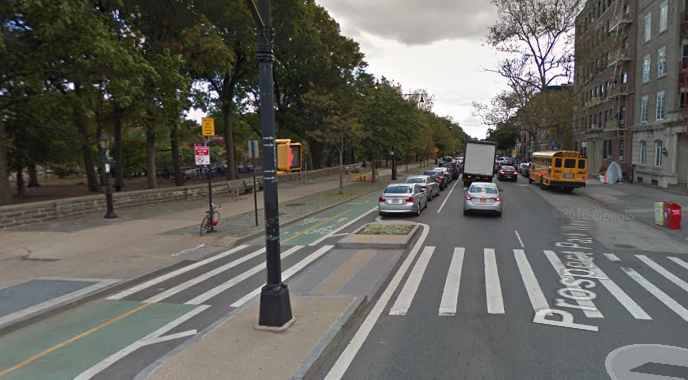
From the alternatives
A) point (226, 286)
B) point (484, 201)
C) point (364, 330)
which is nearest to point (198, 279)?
point (226, 286)

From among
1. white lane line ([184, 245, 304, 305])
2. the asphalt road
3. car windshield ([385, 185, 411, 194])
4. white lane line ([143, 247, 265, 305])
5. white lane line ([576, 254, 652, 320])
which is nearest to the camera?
the asphalt road

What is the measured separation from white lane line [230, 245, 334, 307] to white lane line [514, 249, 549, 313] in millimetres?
5016

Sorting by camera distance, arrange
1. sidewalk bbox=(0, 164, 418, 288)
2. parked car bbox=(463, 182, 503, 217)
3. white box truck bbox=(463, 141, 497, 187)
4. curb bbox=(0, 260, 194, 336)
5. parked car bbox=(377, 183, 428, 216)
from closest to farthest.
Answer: curb bbox=(0, 260, 194, 336)
sidewalk bbox=(0, 164, 418, 288)
parked car bbox=(463, 182, 503, 217)
parked car bbox=(377, 183, 428, 216)
white box truck bbox=(463, 141, 497, 187)

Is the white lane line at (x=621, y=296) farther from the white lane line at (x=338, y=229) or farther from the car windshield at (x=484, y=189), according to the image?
the car windshield at (x=484, y=189)

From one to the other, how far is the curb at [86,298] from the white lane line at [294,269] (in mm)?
2928

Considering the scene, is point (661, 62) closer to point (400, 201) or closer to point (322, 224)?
point (400, 201)

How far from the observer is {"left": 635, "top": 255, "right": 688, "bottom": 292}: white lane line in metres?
8.55

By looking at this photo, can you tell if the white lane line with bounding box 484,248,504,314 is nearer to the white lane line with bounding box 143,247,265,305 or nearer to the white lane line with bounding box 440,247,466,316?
the white lane line with bounding box 440,247,466,316

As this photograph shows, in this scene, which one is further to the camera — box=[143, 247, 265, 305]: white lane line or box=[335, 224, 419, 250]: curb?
A: box=[335, 224, 419, 250]: curb

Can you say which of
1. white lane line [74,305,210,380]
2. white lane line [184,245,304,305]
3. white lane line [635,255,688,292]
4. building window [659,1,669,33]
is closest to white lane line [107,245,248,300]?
white lane line [184,245,304,305]

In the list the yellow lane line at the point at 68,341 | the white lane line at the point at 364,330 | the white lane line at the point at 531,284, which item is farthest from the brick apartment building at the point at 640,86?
the yellow lane line at the point at 68,341

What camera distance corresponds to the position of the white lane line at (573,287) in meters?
6.81

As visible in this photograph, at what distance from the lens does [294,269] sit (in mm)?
9906

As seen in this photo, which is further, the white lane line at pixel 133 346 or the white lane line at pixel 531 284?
the white lane line at pixel 531 284
